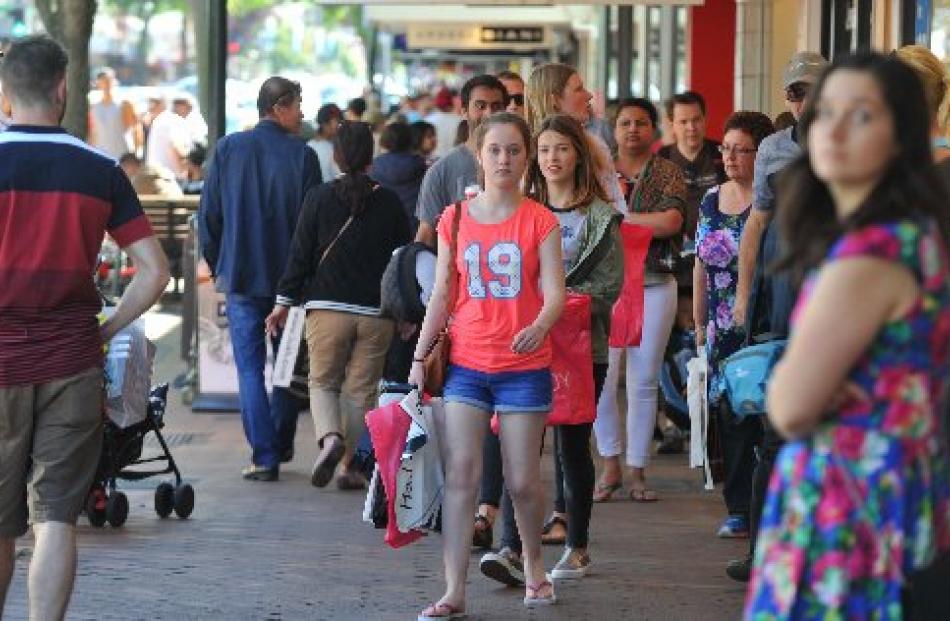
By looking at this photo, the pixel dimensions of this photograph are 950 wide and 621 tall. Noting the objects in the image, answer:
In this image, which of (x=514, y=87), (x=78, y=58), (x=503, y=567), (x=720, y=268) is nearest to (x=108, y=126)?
(x=78, y=58)

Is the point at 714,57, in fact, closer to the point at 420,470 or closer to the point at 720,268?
the point at 720,268

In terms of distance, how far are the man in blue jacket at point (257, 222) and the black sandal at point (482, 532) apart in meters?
2.80

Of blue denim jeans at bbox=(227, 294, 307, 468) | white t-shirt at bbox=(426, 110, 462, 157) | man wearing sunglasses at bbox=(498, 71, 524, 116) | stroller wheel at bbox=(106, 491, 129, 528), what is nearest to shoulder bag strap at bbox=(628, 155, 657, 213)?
man wearing sunglasses at bbox=(498, 71, 524, 116)

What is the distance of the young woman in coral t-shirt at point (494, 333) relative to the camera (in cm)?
765

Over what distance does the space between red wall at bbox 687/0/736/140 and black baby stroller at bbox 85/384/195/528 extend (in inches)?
440

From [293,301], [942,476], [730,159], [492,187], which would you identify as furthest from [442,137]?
[942,476]

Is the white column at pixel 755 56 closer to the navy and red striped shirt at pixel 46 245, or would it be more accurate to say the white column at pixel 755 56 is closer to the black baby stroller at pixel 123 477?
the black baby stroller at pixel 123 477

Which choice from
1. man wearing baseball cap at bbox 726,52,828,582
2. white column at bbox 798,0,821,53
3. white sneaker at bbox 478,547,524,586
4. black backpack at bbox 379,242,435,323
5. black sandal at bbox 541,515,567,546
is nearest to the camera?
man wearing baseball cap at bbox 726,52,828,582

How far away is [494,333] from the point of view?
7652 mm

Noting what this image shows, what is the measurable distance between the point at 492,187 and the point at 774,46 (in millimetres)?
11201

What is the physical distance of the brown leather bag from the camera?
767cm

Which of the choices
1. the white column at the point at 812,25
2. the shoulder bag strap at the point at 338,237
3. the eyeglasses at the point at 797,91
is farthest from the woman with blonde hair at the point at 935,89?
the white column at the point at 812,25

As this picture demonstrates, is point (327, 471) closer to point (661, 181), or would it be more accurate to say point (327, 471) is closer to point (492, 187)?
point (661, 181)

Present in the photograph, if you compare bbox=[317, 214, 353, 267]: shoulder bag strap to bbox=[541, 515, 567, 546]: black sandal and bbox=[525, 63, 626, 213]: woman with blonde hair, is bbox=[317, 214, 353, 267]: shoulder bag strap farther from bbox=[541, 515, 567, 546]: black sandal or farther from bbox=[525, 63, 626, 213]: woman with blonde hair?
bbox=[541, 515, 567, 546]: black sandal
